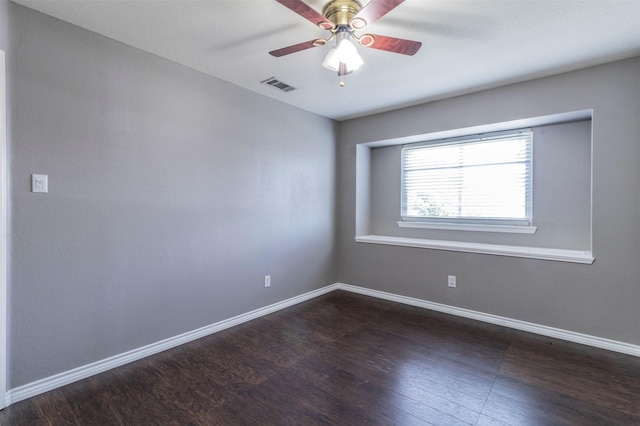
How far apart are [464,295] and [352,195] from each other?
192 centimetres

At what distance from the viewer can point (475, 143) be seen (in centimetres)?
378

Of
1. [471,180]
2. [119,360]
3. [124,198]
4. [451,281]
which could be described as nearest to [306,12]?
[124,198]

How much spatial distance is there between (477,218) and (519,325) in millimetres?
1244

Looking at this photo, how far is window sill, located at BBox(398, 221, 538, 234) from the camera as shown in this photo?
3.43 meters

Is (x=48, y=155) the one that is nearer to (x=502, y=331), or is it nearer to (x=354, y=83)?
(x=354, y=83)

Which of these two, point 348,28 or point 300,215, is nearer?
point 348,28

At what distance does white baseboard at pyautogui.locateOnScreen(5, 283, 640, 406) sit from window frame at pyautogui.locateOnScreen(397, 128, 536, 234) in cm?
98

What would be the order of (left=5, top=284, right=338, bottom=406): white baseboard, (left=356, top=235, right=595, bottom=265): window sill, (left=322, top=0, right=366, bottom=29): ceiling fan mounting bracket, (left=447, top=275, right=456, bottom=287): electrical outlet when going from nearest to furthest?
(left=322, top=0, right=366, bottom=29): ceiling fan mounting bracket, (left=5, top=284, right=338, bottom=406): white baseboard, (left=356, top=235, right=595, bottom=265): window sill, (left=447, top=275, right=456, bottom=287): electrical outlet

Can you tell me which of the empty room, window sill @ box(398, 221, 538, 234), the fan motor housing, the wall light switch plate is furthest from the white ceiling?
window sill @ box(398, 221, 538, 234)

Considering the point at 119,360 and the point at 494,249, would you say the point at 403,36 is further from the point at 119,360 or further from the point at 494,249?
the point at 119,360

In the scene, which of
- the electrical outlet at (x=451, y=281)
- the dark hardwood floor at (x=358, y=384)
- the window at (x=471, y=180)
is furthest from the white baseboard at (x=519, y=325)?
the window at (x=471, y=180)

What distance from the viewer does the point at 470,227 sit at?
381cm

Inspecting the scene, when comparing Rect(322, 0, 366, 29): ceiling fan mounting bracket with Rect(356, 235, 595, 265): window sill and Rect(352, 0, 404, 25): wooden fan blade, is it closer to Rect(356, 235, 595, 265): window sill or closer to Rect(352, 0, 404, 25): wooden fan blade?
Rect(352, 0, 404, 25): wooden fan blade

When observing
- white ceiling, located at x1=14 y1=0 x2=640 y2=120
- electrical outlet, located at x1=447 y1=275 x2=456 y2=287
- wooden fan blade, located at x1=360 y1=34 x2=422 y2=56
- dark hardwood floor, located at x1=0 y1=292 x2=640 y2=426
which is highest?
white ceiling, located at x1=14 y1=0 x2=640 y2=120
